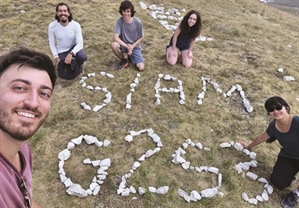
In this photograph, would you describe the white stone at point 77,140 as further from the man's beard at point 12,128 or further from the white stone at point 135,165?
the man's beard at point 12,128

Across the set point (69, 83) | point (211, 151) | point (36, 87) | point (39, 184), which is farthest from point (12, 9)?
point (36, 87)

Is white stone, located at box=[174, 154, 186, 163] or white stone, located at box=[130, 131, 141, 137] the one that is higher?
white stone, located at box=[130, 131, 141, 137]

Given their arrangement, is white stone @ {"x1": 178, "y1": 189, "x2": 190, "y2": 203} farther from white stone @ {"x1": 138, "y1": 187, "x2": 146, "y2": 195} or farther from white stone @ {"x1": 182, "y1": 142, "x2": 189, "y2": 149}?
white stone @ {"x1": 182, "y1": 142, "x2": 189, "y2": 149}

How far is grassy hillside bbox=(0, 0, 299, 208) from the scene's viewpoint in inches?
229

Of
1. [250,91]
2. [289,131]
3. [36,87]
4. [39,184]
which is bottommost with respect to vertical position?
[39,184]

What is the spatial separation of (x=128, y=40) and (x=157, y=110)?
8.22ft

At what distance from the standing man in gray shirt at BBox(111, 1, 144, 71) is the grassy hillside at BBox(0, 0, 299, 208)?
0.30m

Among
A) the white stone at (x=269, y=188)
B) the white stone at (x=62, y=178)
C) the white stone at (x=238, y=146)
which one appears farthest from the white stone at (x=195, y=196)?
the white stone at (x=62, y=178)

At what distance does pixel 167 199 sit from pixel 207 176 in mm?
1037

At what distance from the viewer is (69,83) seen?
8.30 meters

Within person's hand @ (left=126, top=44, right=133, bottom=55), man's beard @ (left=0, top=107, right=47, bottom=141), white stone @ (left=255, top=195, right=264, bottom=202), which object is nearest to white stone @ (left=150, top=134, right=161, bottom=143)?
white stone @ (left=255, top=195, right=264, bottom=202)

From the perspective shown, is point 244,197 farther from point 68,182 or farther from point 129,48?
point 129,48

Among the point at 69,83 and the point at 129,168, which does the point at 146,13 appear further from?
the point at 129,168

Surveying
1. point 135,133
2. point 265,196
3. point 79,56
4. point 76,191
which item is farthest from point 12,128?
point 79,56
